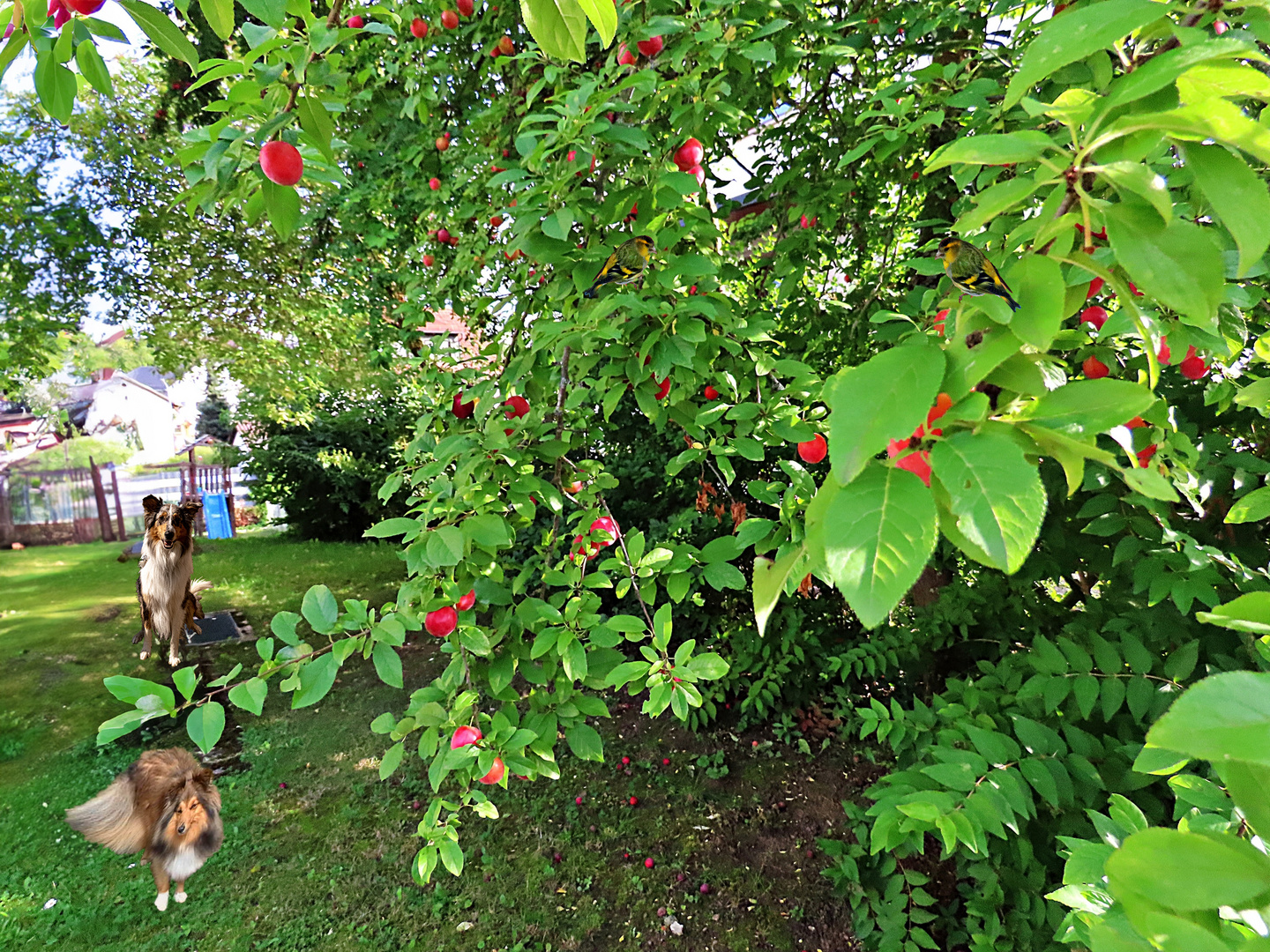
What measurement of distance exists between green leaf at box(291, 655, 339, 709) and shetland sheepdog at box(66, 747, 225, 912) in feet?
6.47

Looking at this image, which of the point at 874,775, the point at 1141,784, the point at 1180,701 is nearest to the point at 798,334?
the point at 1141,784

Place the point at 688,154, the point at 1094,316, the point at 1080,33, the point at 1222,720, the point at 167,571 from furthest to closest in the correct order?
1. the point at 167,571
2. the point at 688,154
3. the point at 1094,316
4. the point at 1080,33
5. the point at 1222,720

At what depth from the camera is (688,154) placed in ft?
4.74

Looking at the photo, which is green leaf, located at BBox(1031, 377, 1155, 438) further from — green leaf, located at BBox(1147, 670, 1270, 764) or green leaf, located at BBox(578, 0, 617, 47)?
green leaf, located at BBox(578, 0, 617, 47)

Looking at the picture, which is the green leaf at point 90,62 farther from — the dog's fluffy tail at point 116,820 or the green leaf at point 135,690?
the dog's fluffy tail at point 116,820

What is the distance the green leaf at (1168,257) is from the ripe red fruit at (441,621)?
996mm

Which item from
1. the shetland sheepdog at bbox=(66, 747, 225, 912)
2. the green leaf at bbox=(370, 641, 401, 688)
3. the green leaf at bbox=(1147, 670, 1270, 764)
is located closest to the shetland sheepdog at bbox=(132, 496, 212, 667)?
the shetland sheepdog at bbox=(66, 747, 225, 912)

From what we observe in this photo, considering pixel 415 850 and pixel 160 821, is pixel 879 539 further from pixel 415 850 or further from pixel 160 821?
pixel 160 821

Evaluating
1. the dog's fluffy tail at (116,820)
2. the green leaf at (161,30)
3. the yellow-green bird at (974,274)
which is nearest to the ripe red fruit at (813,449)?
the yellow-green bird at (974,274)

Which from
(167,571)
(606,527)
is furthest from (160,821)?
(606,527)

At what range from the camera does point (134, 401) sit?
1064 centimetres

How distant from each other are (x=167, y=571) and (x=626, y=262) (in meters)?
3.59

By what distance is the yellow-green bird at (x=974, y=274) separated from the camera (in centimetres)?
49

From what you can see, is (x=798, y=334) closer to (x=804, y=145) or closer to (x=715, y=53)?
(x=804, y=145)
